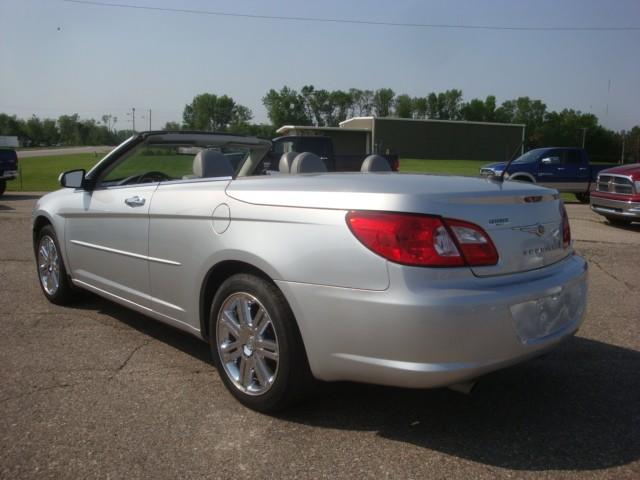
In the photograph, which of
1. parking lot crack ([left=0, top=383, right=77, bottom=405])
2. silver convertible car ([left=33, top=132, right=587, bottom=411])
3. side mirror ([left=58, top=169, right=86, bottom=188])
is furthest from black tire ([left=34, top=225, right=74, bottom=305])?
parking lot crack ([left=0, top=383, right=77, bottom=405])

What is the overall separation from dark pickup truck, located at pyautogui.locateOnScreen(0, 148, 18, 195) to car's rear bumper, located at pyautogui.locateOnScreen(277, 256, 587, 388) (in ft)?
55.5

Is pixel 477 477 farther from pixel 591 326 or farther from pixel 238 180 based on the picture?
pixel 591 326

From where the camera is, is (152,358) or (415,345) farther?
(152,358)

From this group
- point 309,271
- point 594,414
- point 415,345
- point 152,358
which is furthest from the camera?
point 152,358

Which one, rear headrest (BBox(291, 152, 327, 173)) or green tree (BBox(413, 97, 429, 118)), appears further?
green tree (BBox(413, 97, 429, 118))

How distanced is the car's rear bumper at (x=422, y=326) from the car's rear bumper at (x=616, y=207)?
32.1ft

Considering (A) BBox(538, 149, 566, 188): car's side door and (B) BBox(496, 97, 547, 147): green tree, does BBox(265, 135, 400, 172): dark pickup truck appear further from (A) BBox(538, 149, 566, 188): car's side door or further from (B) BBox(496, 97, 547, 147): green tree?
(B) BBox(496, 97, 547, 147): green tree

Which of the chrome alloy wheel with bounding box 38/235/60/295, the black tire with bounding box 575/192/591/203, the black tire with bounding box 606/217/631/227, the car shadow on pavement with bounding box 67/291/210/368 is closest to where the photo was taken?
the car shadow on pavement with bounding box 67/291/210/368

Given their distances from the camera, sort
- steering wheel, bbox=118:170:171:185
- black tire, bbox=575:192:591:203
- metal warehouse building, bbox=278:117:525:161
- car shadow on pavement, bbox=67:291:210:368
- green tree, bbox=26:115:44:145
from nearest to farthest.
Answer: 1. car shadow on pavement, bbox=67:291:210:368
2. steering wheel, bbox=118:170:171:185
3. black tire, bbox=575:192:591:203
4. metal warehouse building, bbox=278:117:525:161
5. green tree, bbox=26:115:44:145

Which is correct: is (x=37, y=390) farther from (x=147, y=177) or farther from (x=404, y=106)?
(x=404, y=106)

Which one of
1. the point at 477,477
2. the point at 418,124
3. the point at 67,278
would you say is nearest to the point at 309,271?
the point at 477,477

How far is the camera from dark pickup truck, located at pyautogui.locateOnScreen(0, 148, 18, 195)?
1703cm

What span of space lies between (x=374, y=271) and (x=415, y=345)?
1.18ft

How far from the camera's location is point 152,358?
3.97 meters
